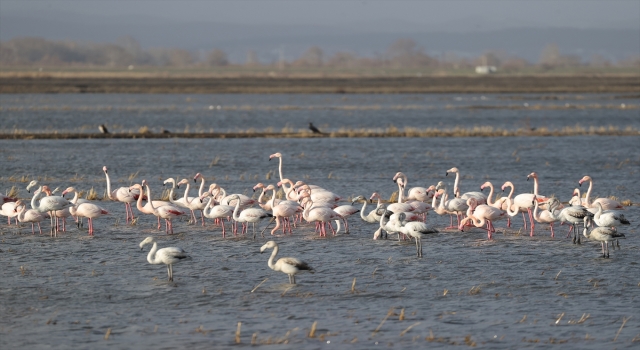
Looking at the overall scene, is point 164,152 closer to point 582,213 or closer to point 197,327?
point 582,213

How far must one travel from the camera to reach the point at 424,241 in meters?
16.6

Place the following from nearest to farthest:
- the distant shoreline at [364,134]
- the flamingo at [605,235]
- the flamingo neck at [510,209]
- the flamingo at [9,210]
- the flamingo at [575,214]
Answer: the flamingo at [605,235], the flamingo at [575,214], the flamingo neck at [510,209], the flamingo at [9,210], the distant shoreline at [364,134]

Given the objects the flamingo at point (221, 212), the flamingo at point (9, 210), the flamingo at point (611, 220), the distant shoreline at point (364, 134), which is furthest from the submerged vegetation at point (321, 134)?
the flamingo at point (611, 220)

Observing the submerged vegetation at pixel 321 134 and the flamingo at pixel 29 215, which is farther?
the submerged vegetation at pixel 321 134

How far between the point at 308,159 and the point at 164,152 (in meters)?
5.27

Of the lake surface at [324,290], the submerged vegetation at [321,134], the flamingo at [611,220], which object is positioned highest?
the submerged vegetation at [321,134]

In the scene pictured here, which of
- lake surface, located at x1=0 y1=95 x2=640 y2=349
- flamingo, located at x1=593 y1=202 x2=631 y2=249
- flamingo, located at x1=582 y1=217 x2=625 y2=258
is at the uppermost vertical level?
flamingo, located at x1=593 y1=202 x2=631 y2=249

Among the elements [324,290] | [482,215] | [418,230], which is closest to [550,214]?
[482,215]

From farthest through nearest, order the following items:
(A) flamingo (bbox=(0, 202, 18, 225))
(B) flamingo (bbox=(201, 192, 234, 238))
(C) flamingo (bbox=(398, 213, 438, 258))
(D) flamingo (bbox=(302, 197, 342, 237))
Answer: (A) flamingo (bbox=(0, 202, 18, 225)) → (B) flamingo (bbox=(201, 192, 234, 238)) → (D) flamingo (bbox=(302, 197, 342, 237)) → (C) flamingo (bbox=(398, 213, 438, 258))

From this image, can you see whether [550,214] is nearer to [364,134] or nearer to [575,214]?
[575,214]

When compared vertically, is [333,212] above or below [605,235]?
above

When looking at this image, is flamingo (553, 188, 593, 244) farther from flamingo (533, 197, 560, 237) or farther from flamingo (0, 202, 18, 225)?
flamingo (0, 202, 18, 225)

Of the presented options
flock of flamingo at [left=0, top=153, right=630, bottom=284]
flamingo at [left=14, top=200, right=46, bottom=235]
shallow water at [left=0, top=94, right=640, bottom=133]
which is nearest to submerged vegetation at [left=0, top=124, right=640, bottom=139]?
shallow water at [left=0, top=94, right=640, bottom=133]

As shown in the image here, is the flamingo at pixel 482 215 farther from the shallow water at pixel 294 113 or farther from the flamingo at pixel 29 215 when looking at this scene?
the shallow water at pixel 294 113
